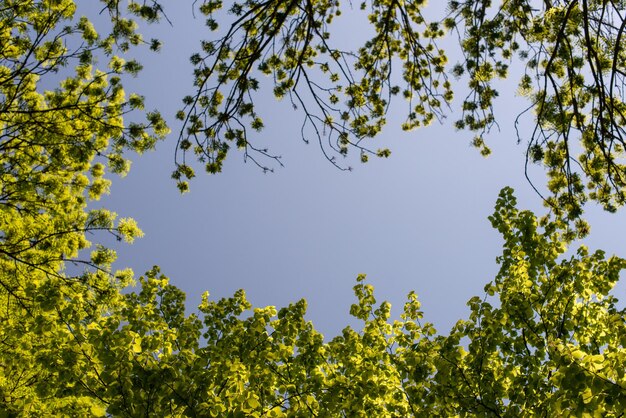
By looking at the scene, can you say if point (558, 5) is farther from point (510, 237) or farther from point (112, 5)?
point (112, 5)

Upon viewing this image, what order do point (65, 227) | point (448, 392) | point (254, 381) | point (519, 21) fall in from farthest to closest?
point (65, 227)
point (519, 21)
point (448, 392)
point (254, 381)

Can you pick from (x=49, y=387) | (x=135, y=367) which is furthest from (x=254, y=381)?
(x=49, y=387)

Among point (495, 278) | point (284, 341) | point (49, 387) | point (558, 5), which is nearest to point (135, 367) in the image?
point (49, 387)

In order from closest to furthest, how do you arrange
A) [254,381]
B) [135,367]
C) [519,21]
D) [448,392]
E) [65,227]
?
[135,367] < [254,381] < [448,392] < [519,21] < [65,227]

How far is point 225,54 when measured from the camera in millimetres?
6867

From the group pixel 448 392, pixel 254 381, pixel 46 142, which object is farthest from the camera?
pixel 46 142

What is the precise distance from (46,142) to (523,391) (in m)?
8.01

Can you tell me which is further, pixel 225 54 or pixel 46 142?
pixel 46 142

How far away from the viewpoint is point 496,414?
5.50 m

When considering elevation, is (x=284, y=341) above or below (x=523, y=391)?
above

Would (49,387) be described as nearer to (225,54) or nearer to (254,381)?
(254,381)

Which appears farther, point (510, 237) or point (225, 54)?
point (510, 237)

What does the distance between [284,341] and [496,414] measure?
3.44 meters

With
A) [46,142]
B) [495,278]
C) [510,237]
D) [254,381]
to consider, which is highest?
[46,142]
